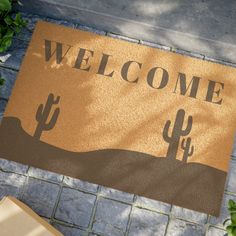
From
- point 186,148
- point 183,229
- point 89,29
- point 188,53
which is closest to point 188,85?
point 188,53

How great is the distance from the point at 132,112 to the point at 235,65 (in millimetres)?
1008

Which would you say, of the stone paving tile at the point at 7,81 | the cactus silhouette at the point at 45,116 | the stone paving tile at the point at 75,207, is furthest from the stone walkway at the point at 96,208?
the stone paving tile at the point at 7,81

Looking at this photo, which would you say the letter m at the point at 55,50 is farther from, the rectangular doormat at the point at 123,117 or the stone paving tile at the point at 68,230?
the stone paving tile at the point at 68,230

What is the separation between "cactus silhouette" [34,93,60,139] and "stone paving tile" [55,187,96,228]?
52 cm

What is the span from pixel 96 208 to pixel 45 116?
86cm

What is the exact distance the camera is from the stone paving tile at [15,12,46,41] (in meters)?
3.32

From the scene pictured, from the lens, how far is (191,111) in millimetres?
3092

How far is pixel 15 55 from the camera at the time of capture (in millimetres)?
3271

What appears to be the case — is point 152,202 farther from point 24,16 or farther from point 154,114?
point 24,16

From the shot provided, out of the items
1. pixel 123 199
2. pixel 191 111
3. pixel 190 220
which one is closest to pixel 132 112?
pixel 191 111

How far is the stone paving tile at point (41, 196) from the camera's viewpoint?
290 centimetres

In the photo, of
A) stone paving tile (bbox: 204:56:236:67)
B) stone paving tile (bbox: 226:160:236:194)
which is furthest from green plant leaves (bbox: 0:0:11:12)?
stone paving tile (bbox: 226:160:236:194)

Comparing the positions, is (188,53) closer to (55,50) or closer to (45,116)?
(55,50)

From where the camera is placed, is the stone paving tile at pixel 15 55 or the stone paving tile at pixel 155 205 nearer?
the stone paving tile at pixel 155 205
